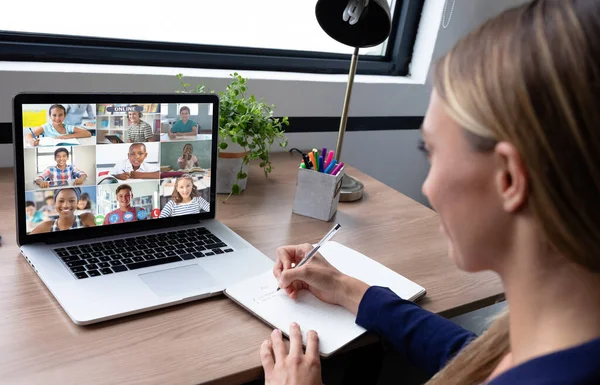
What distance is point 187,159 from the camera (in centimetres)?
111

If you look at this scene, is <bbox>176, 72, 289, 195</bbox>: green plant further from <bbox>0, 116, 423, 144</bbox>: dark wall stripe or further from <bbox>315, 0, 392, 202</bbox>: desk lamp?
<bbox>0, 116, 423, 144</bbox>: dark wall stripe

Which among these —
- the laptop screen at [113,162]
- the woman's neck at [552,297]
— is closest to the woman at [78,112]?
the laptop screen at [113,162]

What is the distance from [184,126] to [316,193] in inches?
13.4

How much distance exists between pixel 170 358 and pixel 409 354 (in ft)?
1.21

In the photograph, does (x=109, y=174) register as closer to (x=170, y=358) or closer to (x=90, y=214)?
(x=90, y=214)

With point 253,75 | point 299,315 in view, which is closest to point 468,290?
point 299,315

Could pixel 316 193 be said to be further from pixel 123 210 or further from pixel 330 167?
pixel 123 210

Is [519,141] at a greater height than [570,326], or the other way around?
[519,141]

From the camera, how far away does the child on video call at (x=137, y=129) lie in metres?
1.03

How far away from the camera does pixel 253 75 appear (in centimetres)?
167

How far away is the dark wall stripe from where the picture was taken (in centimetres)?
175

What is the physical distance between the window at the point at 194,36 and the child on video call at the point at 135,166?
0.54 meters

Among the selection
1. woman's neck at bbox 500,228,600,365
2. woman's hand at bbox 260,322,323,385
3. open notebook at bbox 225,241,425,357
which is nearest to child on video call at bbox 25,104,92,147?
open notebook at bbox 225,241,425,357

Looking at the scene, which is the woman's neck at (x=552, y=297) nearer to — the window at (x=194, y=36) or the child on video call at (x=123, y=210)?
the child on video call at (x=123, y=210)
